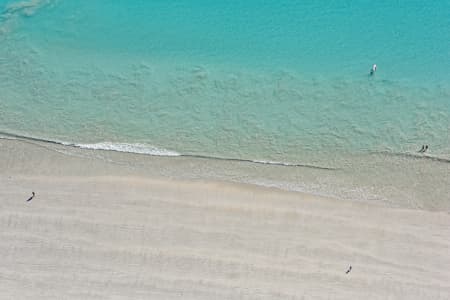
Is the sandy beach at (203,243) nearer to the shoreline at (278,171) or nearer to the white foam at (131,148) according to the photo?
the shoreline at (278,171)

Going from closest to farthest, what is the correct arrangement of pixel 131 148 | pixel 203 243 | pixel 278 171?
pixel 203 243 < pixel 278 171 < pixel 131 148

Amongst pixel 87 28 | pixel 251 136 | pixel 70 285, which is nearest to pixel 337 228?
pixel 251 136

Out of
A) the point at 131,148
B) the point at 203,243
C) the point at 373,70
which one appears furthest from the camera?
the point at 373,70

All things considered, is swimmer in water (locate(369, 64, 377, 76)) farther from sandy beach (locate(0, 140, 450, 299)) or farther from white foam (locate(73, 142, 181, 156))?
white foam (locate(73, 142, 181, 156))

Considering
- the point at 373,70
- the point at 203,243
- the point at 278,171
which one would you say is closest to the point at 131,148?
the point at 203,243

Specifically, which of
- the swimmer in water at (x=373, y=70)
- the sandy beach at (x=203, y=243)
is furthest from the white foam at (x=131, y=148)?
the swimmer in water at (x=373, y=70)

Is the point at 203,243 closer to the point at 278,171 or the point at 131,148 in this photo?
the point at 278,171
